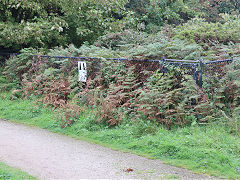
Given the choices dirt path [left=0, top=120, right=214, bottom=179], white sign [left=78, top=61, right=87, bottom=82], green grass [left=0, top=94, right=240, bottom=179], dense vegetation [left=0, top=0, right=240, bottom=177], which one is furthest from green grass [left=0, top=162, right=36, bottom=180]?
white sign [left=78, top=61, right=87, bottom=82]

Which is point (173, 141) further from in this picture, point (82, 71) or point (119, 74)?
point (82, 71)

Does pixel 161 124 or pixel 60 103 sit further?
pixel 60 103

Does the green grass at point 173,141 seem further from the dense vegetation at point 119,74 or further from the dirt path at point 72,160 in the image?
the dirt path at point 72,160

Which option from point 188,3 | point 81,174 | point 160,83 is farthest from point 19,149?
point 188,3

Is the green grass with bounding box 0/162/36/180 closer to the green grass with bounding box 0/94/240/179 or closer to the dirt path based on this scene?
the dirt path

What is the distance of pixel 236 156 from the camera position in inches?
256

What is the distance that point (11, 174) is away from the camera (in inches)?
225

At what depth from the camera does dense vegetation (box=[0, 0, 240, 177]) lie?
852 cm

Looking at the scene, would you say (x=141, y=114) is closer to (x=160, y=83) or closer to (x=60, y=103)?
(x=160, y=83)

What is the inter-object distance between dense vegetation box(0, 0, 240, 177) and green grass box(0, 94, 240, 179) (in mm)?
115

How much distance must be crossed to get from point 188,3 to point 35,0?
1296 cm

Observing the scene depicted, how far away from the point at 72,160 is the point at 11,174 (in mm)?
1444

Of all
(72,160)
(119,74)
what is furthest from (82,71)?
(72,160)

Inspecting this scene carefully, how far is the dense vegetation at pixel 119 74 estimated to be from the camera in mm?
8516
